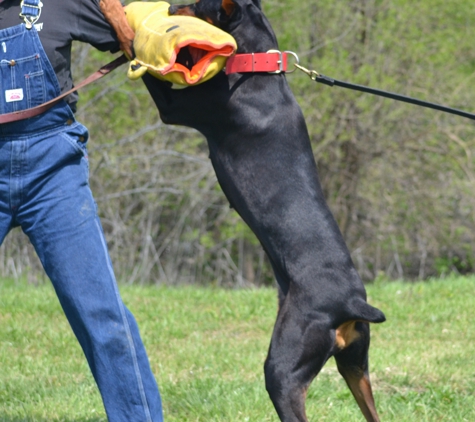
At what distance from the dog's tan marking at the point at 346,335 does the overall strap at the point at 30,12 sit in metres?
1.75

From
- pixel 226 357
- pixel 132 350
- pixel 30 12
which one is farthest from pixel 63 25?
pixel 226 357

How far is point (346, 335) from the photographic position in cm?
330

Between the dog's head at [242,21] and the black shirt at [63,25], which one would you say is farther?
the dog's head at [242,21]

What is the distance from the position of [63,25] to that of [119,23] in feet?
1.05

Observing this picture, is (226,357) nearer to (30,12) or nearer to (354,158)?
(30,12)

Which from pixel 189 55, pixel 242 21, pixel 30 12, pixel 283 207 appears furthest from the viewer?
pixel 242 21

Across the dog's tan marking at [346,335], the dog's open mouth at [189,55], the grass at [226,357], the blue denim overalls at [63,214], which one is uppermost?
the dog's open mouth at [189,55]

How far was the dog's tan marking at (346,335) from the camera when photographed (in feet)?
10.6

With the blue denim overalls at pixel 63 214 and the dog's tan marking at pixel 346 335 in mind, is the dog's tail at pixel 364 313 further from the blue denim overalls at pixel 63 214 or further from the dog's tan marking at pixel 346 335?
the blue denim overalls at pixel 63 214

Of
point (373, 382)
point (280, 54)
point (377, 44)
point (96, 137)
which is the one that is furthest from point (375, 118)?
point (280, 54)

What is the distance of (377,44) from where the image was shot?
12.0 meters

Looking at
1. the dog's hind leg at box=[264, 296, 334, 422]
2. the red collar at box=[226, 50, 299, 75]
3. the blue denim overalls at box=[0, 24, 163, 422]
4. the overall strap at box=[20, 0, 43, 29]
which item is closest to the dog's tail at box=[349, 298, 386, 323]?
the dog's hind leg at box=[264, 296, 334, 422]

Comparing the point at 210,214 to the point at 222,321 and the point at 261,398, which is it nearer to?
the point at 222,321

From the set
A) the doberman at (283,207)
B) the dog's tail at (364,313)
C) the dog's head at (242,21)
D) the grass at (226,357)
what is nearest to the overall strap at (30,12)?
the doberman at (283,207)
